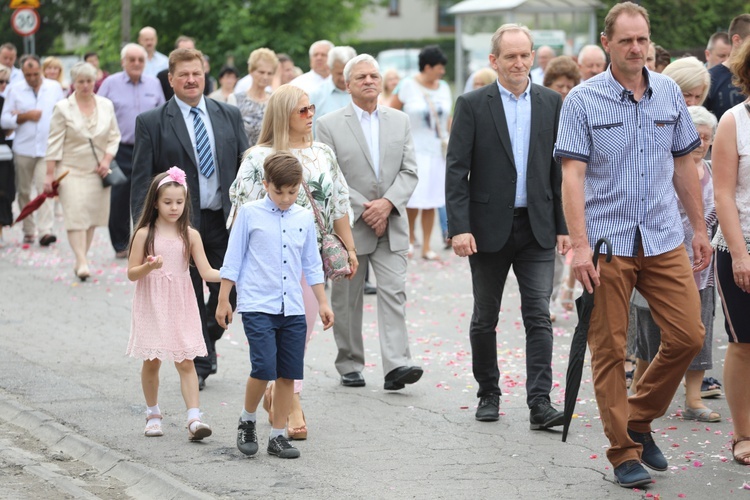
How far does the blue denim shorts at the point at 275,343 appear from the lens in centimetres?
685

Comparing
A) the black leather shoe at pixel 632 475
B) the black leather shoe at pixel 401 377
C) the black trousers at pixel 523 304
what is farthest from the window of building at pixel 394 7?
the black leather shoe at pixel 632 475

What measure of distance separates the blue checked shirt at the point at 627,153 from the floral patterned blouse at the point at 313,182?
1.71 metres

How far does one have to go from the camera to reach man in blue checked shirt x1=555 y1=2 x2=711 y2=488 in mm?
6238

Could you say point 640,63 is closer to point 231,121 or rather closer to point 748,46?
point 748,46

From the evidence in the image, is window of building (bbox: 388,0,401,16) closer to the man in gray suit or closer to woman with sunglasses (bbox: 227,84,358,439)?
the man in gray suit

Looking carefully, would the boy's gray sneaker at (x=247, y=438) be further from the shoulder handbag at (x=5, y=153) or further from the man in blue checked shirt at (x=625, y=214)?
the shoulder handbag at (x=5, y=153)

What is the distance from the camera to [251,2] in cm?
3572

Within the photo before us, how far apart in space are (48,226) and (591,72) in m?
7.79

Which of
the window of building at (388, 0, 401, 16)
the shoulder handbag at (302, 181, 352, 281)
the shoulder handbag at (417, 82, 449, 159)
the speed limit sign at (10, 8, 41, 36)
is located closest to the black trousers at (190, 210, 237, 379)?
the shoulder handbag at (302, 181, 352, 281)

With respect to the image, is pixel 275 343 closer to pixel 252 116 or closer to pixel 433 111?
pixel 252 116

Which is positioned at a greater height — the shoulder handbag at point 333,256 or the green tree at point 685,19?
the green tree at point 685,19

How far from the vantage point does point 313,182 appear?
7551 millimetres

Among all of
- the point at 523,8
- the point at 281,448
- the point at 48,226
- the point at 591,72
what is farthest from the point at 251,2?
the point at 281,448

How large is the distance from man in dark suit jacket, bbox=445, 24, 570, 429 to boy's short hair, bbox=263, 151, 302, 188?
1.15 metres
